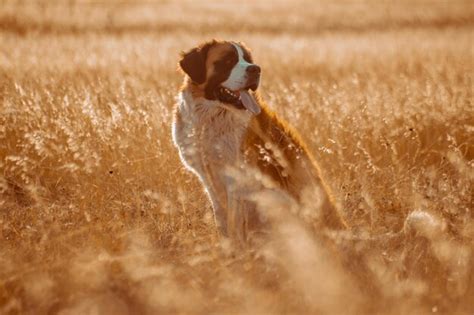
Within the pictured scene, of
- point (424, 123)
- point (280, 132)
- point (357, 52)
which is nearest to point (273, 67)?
point (357, 52)

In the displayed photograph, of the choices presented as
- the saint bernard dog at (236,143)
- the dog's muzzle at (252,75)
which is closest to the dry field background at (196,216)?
the saint bernard dog at (236,143)

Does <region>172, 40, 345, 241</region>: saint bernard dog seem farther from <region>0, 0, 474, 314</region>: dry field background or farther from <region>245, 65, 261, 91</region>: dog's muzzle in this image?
<region>0, 0, 474, 314</region>: dry field background

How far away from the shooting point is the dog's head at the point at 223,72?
5.15 metres

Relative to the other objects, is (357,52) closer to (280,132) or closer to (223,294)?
(280,132)

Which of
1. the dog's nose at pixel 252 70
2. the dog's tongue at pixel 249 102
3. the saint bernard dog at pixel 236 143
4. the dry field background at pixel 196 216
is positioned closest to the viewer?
the dry field background at pixel 196 216

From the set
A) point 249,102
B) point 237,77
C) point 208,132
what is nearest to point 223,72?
point 237,77

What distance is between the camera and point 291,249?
4168 mm

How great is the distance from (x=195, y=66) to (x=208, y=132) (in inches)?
19.9

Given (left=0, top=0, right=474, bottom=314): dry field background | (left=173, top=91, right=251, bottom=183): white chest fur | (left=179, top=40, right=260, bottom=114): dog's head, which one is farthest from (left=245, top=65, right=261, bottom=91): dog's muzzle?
(left=0, top=0, right=474, bottom=314): dry field background

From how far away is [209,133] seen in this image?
5.11 meters

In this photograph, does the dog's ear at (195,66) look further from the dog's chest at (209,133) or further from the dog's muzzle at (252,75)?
the dog's muzzle at (252,75)

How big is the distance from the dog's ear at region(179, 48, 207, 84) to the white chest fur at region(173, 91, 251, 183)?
15 centimetres

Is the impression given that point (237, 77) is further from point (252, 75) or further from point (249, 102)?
point (249, 102)

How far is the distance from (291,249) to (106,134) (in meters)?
2.47
